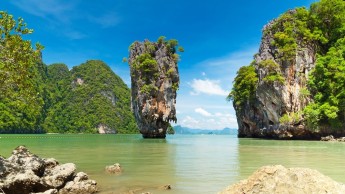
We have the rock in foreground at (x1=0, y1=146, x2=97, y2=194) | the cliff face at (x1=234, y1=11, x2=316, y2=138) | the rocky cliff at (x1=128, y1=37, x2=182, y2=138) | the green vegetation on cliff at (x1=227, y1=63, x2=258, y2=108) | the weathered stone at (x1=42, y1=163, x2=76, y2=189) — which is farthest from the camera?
the rocky cliff at (x1=128, y1=37, x2=182, y2=138)

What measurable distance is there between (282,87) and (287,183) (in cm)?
3972

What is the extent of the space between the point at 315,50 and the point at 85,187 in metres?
42.7

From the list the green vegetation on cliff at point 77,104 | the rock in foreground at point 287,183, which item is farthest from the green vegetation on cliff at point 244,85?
the green vegetation on cliff at point 77,104

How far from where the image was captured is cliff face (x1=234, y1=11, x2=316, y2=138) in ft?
135

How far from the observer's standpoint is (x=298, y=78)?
41.8 meters

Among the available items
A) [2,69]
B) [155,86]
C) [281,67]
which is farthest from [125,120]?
[2,69]

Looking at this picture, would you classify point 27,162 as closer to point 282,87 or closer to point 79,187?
point 79,187

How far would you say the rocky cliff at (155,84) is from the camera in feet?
173

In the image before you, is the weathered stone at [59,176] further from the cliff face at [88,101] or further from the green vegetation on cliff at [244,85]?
the cliff face at [88,101]

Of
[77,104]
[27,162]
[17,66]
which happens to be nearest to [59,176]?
[27,162]

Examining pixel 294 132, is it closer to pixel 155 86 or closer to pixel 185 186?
pixel 155 86

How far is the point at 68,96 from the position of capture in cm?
14512

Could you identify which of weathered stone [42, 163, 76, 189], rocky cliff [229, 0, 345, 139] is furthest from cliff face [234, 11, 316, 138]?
weathered stone [42, 163, 76, 189]

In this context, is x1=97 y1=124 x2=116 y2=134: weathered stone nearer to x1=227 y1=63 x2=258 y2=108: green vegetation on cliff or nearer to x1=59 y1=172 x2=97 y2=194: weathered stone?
x1=227 y1=63 x2=258 y2=108: green vegetation on cliff
